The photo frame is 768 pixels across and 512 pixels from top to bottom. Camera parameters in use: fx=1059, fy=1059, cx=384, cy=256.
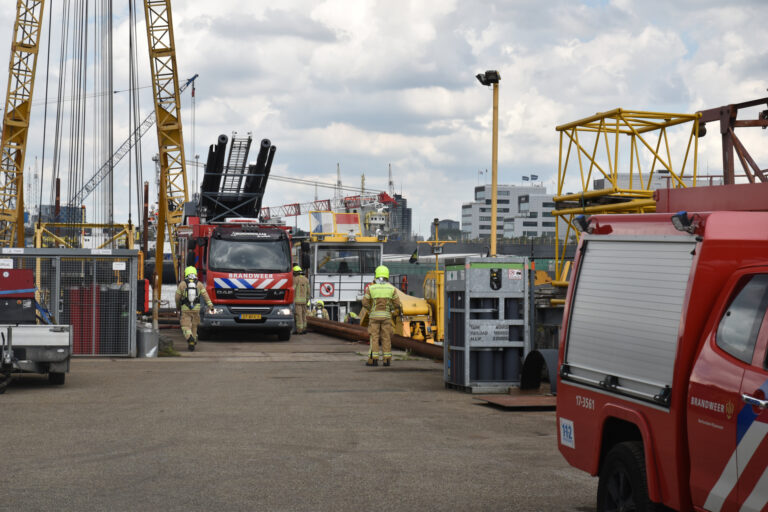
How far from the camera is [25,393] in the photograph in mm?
15258

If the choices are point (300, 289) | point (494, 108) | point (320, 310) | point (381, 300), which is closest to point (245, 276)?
point (300, 289)

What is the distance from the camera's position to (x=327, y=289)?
122 ft

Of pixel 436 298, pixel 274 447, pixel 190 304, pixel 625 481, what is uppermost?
pixel 436 298

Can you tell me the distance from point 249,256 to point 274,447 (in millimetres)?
17537

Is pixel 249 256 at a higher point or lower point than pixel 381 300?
higher

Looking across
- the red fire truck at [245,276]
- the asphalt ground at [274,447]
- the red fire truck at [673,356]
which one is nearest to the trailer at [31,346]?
the asphalt ground at [274,447]

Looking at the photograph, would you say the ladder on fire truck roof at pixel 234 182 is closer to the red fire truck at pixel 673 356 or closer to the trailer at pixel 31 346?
the trailer at pixel 31 346

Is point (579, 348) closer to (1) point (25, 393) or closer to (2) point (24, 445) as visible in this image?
(2) point (24, 445)

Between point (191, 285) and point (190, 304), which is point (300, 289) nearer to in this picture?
point (191, 285)

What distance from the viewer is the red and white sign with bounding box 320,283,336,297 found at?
37031mm

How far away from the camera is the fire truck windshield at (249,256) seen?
2744 cm

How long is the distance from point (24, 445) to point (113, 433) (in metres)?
1.05

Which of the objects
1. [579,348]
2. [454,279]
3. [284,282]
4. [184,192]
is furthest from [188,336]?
[184,192]

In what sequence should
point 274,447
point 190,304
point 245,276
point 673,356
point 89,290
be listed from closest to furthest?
point 673,356 → point 274,447 → point 89,290 → point 190,304 → point 245,276
